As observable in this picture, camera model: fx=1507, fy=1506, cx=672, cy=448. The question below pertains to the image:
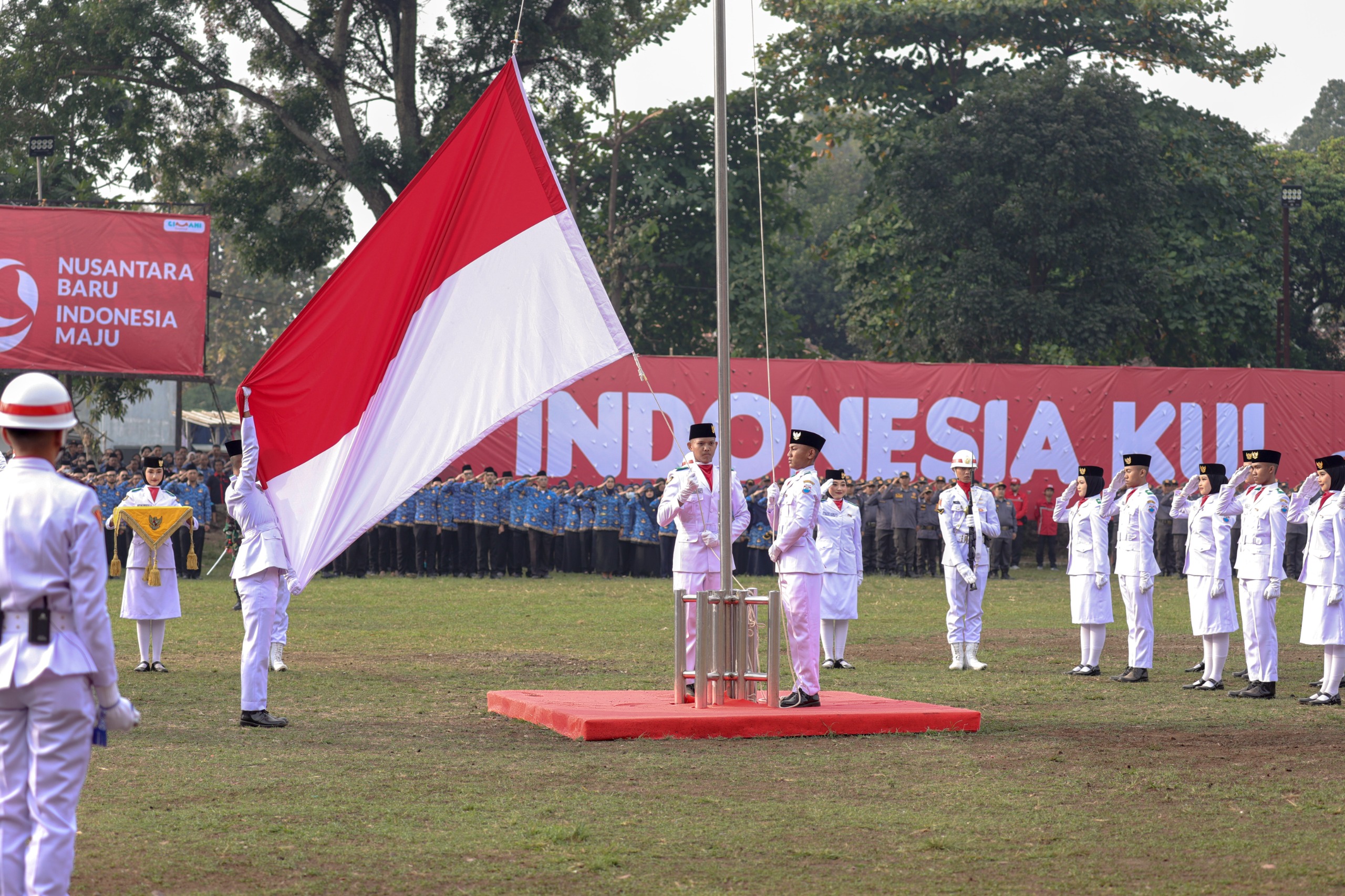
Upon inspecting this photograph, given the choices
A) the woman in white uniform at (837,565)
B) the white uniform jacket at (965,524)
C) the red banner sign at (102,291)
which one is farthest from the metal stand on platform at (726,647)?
the red banner sign at (102,291)

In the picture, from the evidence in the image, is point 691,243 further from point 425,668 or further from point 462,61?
point 425,668

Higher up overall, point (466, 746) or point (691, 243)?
point (691, 243)

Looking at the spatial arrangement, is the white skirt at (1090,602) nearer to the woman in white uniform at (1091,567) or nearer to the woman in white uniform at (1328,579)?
the woman in white uniform at (1091,567)

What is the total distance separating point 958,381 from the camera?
2873 centimetres

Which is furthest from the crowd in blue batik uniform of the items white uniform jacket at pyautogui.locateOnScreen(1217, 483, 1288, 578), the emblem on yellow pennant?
white uniform jacket at pyautogui.locateOnScreen(1217, 483, 1288, 578)

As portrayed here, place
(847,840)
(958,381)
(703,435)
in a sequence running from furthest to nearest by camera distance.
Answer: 1. (958,381)
2. (703,435)
3. (847,840)

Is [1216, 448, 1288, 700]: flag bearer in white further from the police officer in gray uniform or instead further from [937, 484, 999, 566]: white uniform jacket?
the police officer in gray uniform

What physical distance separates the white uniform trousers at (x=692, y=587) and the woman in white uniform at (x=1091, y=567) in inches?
170

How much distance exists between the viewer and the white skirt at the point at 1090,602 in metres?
13.9

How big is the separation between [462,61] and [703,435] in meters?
21.6

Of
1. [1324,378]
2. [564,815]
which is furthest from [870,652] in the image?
[1324,378]

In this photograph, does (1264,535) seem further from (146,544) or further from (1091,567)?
(146,544)

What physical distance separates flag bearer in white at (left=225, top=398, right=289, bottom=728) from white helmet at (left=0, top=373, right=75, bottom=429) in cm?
448

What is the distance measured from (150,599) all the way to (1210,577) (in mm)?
9391
